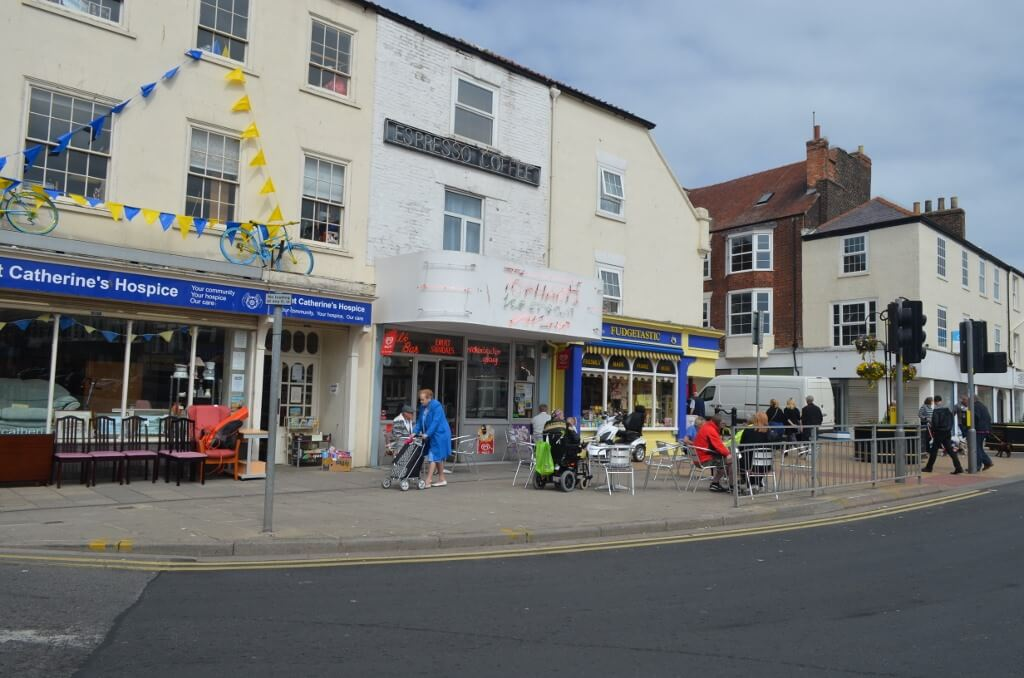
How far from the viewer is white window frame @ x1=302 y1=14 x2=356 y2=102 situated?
1598 centimetres

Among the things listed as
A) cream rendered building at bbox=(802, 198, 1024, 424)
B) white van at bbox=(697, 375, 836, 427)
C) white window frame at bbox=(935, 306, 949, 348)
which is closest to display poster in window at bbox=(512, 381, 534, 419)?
white van at bbox=(697, 375, 836, 427)

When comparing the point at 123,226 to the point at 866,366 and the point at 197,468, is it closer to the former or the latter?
the point at 197,468

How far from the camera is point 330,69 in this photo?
1636 centimetres

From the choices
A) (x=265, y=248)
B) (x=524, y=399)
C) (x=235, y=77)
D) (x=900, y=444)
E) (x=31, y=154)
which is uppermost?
(x=235, y=77)

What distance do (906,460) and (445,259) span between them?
9.71 metres

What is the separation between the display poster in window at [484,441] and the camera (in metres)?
18.0

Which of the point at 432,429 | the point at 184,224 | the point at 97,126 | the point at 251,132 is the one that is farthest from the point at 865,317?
the point at 97,126

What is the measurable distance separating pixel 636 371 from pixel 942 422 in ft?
24.4

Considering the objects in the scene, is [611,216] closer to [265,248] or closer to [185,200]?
[265,248]

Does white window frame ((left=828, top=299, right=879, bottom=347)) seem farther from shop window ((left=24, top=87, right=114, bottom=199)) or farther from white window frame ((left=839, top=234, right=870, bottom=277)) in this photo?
shop window ((left=24, top=87, right=114, bottom=199))

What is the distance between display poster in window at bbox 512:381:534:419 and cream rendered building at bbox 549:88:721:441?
916mm

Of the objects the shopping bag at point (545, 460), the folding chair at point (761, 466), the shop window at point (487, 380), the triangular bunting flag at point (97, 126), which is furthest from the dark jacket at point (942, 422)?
the triangular bunting flag at point (97, 126)

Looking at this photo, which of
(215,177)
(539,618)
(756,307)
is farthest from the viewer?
(756,307)

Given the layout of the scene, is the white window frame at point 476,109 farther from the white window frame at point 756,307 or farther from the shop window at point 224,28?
the white window frame at point 756,307
